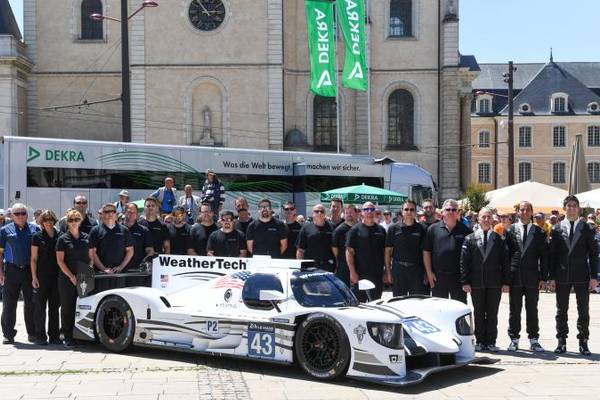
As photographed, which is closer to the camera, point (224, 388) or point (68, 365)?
point (224, 388)

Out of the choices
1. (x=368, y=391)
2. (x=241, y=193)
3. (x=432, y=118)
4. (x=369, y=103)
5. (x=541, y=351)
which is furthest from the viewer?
(x=432, y=118)

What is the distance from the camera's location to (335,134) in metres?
43.8

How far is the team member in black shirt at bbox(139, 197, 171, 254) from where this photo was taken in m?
14.1

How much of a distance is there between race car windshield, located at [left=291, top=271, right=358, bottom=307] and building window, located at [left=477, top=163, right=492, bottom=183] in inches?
2708

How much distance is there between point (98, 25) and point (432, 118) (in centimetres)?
1723

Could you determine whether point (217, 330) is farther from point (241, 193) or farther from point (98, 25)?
point (98, 25)

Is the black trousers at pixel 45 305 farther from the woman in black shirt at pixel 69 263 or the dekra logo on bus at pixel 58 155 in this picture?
the dekra logo on bus at pixel 58 155

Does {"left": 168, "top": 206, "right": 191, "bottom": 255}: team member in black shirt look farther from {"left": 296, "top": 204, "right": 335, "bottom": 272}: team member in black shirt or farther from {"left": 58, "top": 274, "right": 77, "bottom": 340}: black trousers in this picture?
{"left": 58, "top": 274, "right": 77, "bottom": 340}: black trousers

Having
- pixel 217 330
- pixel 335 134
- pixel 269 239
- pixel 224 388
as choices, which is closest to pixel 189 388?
pixel 224 388

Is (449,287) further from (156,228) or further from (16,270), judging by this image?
(16,270)

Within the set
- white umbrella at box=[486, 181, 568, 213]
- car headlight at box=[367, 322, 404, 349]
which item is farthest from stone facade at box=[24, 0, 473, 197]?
car headlight at box=[367, 322, 404, 349]

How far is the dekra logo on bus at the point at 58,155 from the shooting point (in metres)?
22.4

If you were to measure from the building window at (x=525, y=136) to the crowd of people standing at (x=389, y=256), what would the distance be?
64.7 m

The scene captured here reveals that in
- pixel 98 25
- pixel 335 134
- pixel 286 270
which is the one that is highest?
pixel 98 25
